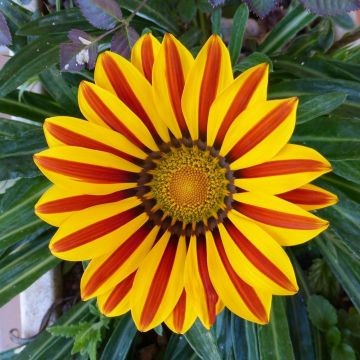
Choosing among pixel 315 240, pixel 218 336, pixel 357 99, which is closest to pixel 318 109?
pixel 357 99

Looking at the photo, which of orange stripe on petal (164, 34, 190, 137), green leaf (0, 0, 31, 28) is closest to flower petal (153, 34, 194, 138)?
orange stripe on petal (164, 34, 190, 137)

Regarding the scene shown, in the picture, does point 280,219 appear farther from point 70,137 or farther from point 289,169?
point 70,137

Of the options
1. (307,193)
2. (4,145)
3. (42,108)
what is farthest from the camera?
(42,108)

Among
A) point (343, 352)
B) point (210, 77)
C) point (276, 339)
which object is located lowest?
point (343, 352)

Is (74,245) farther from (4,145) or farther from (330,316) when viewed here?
(330,316)

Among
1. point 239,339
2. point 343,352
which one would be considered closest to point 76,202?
point 239,339

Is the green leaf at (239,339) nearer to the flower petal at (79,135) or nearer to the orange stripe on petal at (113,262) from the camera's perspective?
the orange stripe on petal at (113,262)
